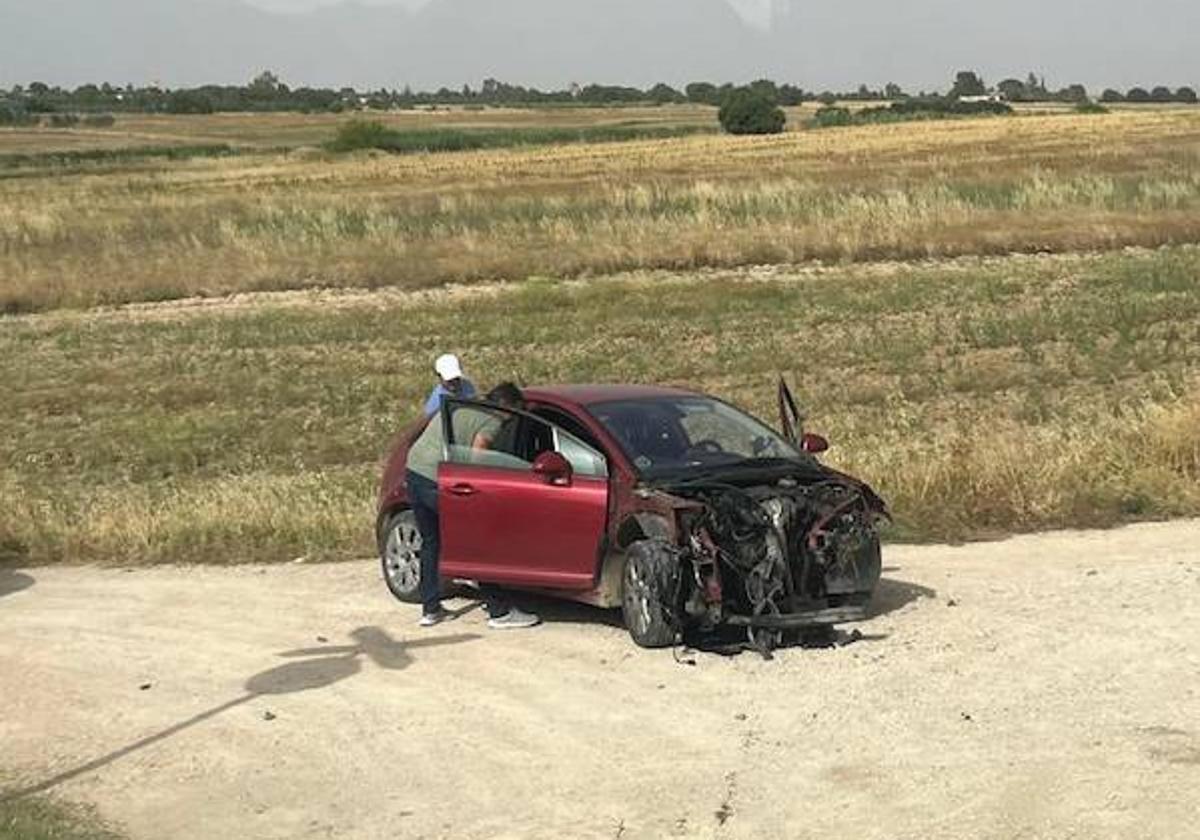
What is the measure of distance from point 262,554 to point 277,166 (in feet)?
284

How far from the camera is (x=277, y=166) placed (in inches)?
3826

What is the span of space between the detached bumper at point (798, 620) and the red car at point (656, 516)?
1cm

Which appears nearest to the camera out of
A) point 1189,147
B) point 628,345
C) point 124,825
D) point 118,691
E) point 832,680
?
point 124,825

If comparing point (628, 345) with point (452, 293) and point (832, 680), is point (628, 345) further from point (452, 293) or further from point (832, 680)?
point (832, 680)

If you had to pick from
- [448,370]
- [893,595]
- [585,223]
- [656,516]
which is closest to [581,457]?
[656,516]

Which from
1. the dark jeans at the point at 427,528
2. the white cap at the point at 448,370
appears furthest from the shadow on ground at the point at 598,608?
the white cap at the point at 448,370

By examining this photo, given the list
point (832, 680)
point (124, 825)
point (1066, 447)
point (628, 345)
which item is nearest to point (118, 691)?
point (124, 825)

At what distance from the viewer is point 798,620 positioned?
9203 mm

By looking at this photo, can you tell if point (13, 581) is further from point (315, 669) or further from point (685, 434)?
point (685, 434)

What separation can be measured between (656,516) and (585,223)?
31.3 m

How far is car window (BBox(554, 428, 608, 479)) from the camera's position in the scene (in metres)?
10.0

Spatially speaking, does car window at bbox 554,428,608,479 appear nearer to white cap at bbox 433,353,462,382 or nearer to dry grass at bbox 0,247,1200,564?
Answer: white cap at bbox 433,353,462,382

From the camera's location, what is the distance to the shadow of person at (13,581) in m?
12.6

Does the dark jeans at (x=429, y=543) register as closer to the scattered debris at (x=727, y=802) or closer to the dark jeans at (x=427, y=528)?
the dark jeans at (x=427, y=528)
